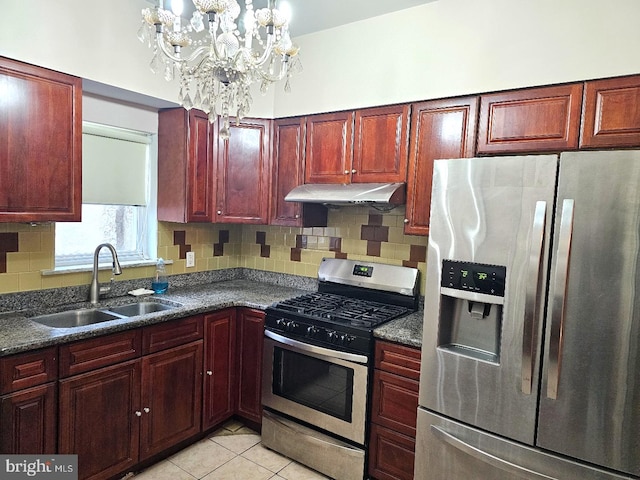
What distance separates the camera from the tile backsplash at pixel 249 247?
2.33 meters

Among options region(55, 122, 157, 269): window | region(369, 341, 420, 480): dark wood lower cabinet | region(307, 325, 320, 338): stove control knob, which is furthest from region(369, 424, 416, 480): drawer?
region(55, 122, 157, 269): window

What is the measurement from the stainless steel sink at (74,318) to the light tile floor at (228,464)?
926 mm

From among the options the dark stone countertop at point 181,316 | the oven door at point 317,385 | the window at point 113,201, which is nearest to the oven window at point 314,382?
the oven door at point 317,385

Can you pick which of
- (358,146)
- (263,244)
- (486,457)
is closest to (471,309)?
(486,457)

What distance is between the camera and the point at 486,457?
179 centimetres

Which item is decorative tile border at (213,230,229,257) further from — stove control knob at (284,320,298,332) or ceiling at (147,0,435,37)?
ceiling at (147,0,435,37)

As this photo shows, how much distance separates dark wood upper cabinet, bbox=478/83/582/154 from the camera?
1992mm

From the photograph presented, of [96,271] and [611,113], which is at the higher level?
[611,113]

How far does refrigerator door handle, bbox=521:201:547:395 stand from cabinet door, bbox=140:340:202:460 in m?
1.85

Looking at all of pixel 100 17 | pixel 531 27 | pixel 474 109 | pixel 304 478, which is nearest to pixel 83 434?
pixel 304 478

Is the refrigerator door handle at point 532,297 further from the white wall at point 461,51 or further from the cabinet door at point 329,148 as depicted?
the cabinet door at point 329,148

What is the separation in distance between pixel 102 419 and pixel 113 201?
4.60 feet

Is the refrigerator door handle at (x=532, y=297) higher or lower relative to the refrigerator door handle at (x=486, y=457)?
higher

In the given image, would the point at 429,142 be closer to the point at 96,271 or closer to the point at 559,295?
the point at 559,295
